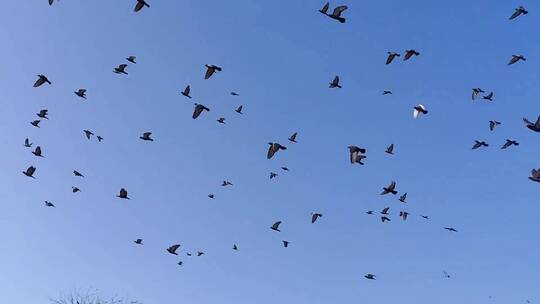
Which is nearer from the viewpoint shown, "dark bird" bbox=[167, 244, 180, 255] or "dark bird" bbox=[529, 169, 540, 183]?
"dark bird" bbox=[529, 169, 540, 183]

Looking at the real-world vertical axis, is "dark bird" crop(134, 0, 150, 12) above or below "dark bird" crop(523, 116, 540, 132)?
above

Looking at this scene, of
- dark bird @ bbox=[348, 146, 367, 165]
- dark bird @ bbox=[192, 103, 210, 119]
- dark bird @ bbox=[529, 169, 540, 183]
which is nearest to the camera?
dark bird @ bbox=[529, 169, 540, 183]

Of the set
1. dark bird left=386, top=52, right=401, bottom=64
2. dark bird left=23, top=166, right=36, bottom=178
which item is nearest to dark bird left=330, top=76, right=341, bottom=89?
dark bird left=386, top=52, right=401, bottom=64

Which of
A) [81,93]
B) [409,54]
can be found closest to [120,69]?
[81,93]

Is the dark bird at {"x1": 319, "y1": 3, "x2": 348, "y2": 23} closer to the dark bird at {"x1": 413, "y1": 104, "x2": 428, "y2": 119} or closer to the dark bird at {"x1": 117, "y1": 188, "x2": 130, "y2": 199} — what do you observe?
the dark bird at {"x1": 413, "y1": 104, "x2": 428, "y2": 119}

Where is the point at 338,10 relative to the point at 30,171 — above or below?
above

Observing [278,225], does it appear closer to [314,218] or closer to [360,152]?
[314,218]

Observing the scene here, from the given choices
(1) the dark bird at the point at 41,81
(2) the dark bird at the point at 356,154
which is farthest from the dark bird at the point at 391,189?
(1) the dark bird at the point at 41,81

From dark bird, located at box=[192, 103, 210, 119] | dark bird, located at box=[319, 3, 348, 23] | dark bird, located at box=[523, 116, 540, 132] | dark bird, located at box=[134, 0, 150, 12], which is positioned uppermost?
dark bird, located at box=[319, 3, 348, 23]

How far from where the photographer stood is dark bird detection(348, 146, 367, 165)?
1553cm

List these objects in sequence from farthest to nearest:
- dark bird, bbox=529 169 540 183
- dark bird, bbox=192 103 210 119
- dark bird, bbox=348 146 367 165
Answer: dark bird, bbox=192 103 210 119 < dark bird, bbox=348 146 367 165 < dark bird, bbox=529 169 540 183

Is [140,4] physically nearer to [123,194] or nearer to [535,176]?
[123,194]

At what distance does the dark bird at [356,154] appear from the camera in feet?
51.0

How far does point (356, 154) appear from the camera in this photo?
15.9 m
